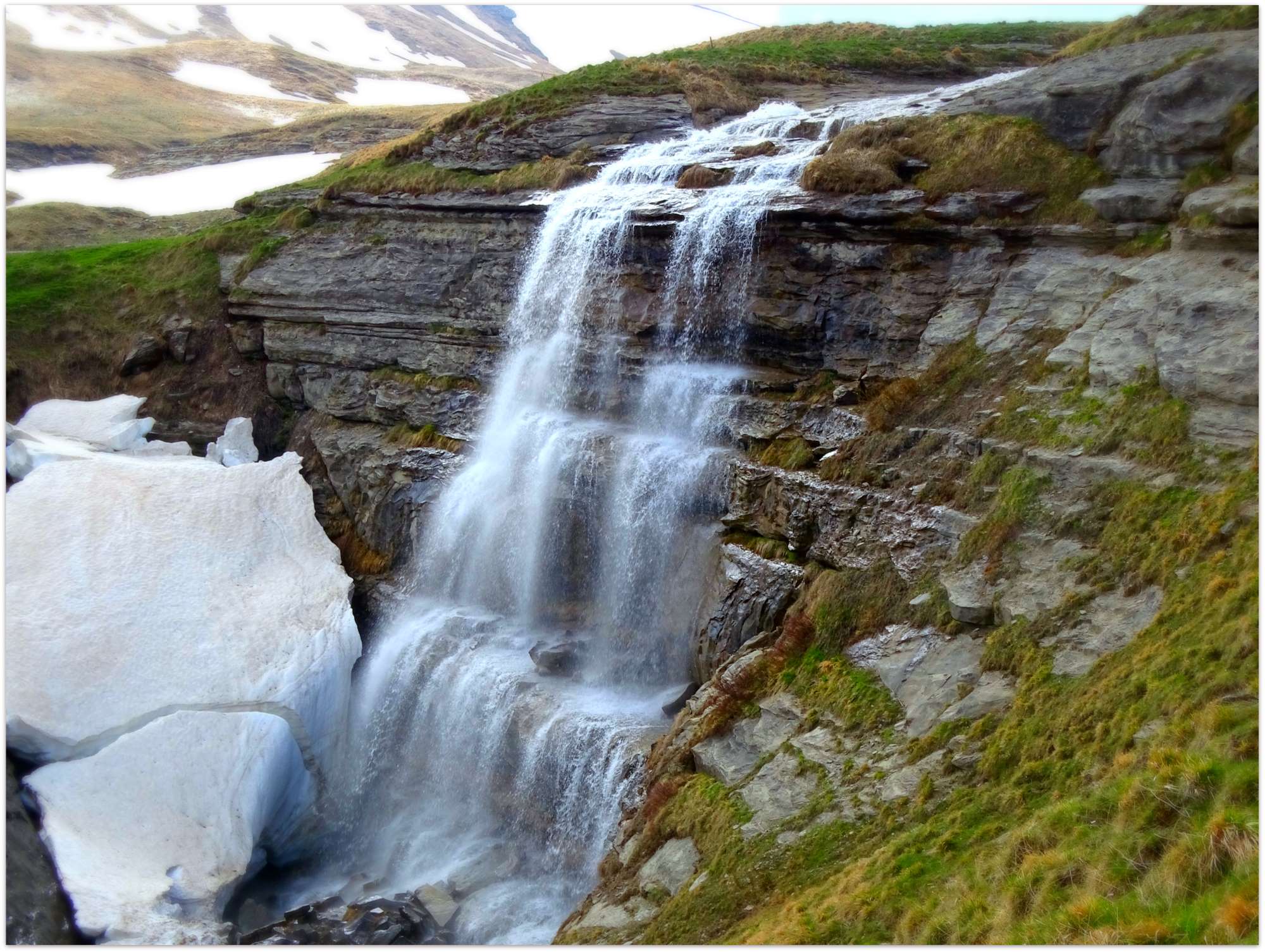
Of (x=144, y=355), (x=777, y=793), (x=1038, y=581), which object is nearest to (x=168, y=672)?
(x=777, y=793)

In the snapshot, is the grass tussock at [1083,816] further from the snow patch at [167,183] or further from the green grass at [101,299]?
the snow patch at [167,183]

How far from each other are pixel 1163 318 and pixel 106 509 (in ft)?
74.6

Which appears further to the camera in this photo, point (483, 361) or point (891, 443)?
point (483, 361)

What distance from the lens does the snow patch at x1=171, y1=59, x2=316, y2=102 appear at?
263 feet

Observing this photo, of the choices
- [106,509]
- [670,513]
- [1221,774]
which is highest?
[1221,774]

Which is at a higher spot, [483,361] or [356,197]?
[356,197]

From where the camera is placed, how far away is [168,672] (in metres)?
22.0

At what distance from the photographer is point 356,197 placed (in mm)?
35188

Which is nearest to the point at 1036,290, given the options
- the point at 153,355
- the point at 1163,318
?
the point at 1163,318

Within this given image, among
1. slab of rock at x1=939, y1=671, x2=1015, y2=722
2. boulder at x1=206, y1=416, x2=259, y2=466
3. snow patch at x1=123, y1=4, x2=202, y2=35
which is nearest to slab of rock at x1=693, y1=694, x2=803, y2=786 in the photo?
slab of rock at x1=939, y1=671, x2=1015, y2=722

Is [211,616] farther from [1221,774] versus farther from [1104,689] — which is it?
[1221,774]

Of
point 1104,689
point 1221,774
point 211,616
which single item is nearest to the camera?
point 1221,774

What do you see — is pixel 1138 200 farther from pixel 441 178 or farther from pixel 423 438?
pixel 441 178

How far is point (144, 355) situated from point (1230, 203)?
31.3 m
